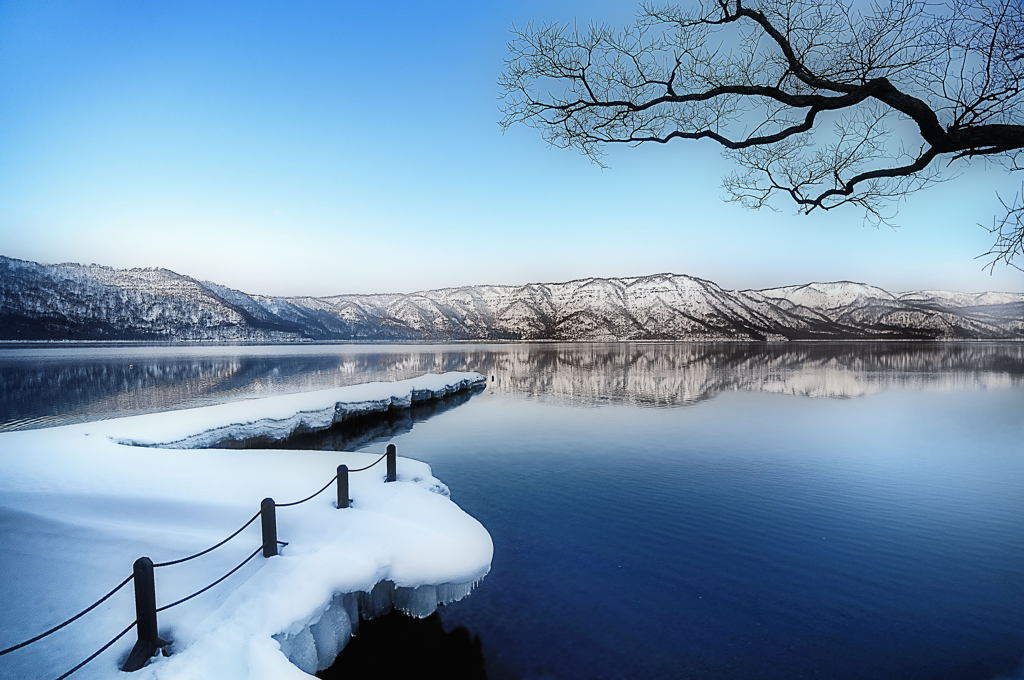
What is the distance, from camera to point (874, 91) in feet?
20.8

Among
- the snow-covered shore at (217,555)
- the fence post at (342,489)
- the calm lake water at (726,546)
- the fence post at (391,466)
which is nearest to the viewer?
the snow-covered shore at (217,555)

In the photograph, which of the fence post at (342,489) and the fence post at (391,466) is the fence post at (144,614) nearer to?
the fence post at (342,489)

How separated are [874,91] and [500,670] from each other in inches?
364

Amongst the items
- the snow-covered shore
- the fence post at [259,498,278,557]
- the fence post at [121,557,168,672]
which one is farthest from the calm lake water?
the fence post at [121,557,168,672]

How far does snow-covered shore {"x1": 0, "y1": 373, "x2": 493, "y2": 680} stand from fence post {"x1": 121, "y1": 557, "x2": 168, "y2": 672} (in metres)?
0.21

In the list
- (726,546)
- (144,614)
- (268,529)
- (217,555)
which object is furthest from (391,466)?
(726,546)

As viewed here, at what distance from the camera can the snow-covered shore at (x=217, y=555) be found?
223 inches

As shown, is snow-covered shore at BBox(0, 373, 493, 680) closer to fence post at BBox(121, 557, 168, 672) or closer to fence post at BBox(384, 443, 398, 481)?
fence post at BBox(121, 557, 168, 672)

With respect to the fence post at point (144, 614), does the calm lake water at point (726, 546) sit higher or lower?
lower

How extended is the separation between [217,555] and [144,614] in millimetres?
2434

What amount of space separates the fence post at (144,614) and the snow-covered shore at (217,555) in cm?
21

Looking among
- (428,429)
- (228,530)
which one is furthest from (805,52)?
(428,429)

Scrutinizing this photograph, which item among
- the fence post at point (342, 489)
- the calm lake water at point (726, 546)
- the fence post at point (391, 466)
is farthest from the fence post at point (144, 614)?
the fence post at point (391, 466)

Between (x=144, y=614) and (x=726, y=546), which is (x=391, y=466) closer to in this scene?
(x=144, y=614)
